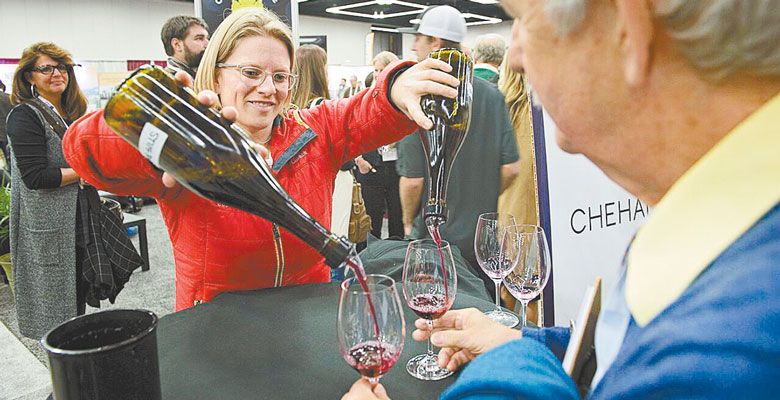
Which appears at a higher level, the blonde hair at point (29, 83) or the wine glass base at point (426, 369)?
the blonde hair at point (29, 83)

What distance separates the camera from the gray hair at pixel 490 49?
10.9 feet

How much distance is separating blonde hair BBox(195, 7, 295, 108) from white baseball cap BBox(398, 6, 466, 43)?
34.2 inches

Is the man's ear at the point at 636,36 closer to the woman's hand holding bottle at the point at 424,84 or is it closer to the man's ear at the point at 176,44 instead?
the woman's hand holding bottle at the point at 424,84

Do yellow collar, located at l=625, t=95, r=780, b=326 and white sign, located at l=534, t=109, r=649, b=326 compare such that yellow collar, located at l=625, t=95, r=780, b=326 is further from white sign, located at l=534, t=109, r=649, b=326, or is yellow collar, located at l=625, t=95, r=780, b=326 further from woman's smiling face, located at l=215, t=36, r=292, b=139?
white sign, located at l=534, t=109, r=649, b=326

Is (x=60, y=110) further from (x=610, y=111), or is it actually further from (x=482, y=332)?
(x=610, y=111)

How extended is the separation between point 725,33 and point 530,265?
2.98 ft

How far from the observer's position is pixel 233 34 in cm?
144

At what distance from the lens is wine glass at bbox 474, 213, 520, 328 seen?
4.23 feet

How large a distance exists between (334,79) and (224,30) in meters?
11.9

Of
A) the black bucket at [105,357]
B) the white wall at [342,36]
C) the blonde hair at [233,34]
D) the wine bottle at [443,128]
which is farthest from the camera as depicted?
the white wall at [342,36]

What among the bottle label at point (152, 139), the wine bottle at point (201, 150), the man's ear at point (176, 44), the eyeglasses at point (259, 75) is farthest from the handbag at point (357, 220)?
the bottle label at point (152, 139)

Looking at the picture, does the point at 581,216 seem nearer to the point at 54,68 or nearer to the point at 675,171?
the point at 675,171

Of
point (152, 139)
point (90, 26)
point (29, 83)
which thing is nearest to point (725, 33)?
point (152, 139)

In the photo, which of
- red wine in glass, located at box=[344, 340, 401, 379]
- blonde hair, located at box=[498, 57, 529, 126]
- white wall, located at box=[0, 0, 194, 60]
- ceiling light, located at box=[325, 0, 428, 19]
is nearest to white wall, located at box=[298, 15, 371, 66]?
ceiling light, located at box=[325, 0, 428, 19]
